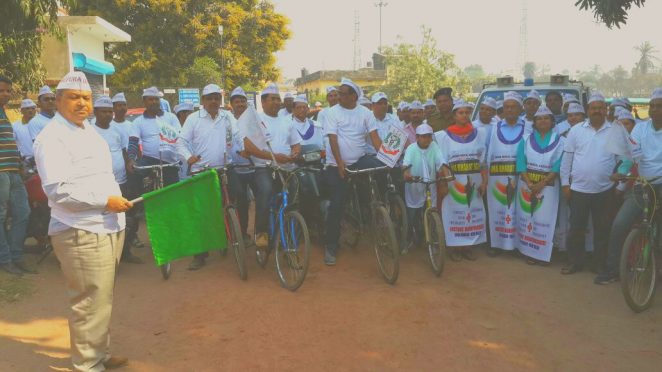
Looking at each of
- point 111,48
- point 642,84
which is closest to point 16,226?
point 111,48

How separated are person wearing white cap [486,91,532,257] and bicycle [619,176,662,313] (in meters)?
1.66

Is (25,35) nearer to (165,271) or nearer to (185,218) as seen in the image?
(165,271)

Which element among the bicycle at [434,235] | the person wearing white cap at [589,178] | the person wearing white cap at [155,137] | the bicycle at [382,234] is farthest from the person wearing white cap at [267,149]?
the person wearing white cap at [589,178]

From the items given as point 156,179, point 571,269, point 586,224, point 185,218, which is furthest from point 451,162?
point 156,179

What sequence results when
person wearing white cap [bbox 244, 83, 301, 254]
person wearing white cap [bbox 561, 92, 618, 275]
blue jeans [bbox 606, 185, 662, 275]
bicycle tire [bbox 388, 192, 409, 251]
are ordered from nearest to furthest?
blue jeans [bbox 606, 185, 662, 275] → person wearing white cap [bbox 561, 92, 618, 275] → person wearing white cap [bbox 244, 83, 301, 254] → bicycle tire [bbox 388, 192, 409, 251]

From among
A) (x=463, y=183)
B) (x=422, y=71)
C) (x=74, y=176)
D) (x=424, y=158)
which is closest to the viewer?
(x=74, y=176)

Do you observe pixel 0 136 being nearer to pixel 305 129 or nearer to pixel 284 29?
pixel 305 129

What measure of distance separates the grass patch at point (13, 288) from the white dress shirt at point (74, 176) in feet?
8.13

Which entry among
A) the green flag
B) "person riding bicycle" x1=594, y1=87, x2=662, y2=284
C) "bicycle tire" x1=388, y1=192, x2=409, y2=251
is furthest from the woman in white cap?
the green flag

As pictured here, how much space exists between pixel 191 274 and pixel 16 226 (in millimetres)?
2015

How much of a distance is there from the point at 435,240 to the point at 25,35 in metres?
9.00

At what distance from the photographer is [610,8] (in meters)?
6.48

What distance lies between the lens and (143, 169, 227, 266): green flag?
14.6ft

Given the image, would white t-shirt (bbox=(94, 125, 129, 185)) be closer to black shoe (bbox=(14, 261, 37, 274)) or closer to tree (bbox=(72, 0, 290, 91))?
black shoe (bbox=(14, 261, 37, 274))
